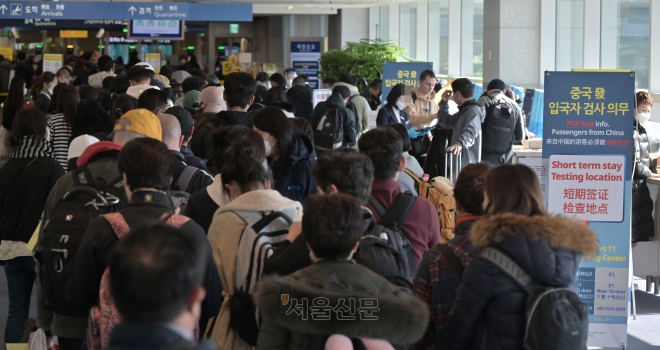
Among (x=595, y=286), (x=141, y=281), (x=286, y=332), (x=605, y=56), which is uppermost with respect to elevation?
(x=605, y=56)

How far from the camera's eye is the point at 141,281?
175 centimetres

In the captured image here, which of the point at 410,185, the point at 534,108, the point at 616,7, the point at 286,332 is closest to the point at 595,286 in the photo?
the point at 410,185

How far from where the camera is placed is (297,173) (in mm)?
5074

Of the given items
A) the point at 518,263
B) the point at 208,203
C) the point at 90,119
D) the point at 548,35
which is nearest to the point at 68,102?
the point at 90,119

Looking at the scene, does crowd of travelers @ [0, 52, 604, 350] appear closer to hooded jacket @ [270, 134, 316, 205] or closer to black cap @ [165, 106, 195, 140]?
hooded jacket @ [270, 134, 316, 205]

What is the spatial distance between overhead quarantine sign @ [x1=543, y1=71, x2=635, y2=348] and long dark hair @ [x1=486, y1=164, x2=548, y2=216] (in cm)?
236

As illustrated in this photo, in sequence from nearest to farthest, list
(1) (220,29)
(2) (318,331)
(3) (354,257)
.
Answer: (2) (318,331) < (3) (354,257) < (1) (220,29)

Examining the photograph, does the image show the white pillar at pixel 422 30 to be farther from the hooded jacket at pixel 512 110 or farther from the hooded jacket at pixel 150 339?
the hooded jacket at pixel 150 339

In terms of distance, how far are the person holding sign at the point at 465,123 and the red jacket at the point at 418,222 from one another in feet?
14.9

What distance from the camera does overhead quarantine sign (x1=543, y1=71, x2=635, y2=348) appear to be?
5391mm

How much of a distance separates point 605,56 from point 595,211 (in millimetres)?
8674

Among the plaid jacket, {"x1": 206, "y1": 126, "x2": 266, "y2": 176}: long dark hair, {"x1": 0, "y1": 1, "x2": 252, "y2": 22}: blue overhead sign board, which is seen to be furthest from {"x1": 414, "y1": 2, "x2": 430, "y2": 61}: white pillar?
the plaid jacket

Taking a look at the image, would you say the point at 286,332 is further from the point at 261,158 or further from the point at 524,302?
the point at 261,158

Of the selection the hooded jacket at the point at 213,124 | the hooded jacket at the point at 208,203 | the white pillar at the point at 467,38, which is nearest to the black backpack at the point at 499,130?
the hooded jacket at the point at 213,124
